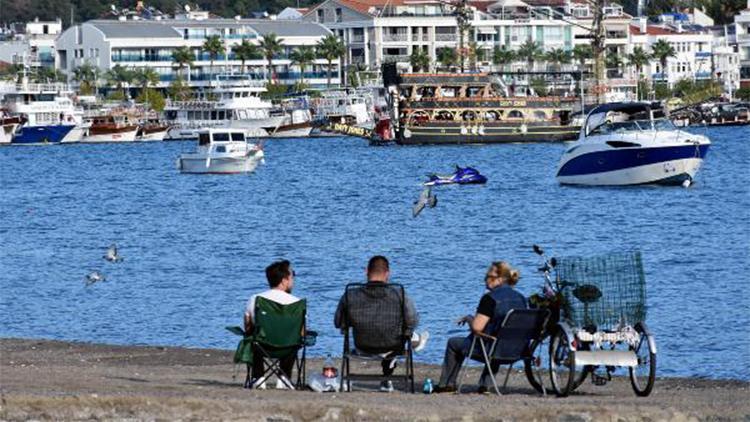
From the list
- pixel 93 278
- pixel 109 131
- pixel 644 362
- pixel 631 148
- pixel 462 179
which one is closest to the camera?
pixel 644 362

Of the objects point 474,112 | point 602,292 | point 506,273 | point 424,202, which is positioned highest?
point 506,273

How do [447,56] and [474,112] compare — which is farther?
[447,56]

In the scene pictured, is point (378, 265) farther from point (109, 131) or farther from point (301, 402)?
point (109, 131)

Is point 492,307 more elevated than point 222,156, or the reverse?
point 492,307

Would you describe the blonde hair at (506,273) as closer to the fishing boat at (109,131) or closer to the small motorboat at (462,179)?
the small motorboat at (462,179)

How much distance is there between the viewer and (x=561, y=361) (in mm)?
17234

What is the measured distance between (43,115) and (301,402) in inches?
5763

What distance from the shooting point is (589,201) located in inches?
2586

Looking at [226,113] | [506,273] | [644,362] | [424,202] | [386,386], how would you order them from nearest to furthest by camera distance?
[506,273]
[644,362]
[386,386]
[424,202]
[226,113]

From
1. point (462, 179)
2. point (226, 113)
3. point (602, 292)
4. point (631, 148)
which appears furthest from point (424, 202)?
point (226, 113)

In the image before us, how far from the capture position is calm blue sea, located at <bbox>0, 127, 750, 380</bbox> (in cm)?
3002

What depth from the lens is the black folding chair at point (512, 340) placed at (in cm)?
1692

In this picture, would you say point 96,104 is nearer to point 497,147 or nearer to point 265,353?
point 497,147

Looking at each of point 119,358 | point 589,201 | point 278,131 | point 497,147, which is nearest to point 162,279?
point 119,358
